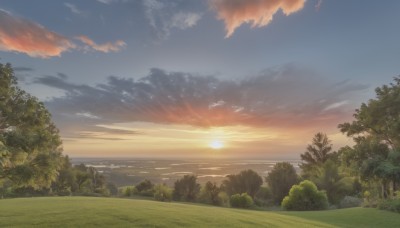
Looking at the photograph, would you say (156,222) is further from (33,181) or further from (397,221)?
(397,221)

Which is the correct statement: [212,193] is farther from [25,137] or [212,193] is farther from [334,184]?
[25,137]

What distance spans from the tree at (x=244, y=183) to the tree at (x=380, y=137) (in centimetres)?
2493

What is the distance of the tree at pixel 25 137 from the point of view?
59.9 ft

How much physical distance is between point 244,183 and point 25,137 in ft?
154

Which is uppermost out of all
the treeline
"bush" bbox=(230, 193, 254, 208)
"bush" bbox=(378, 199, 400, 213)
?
the treeline

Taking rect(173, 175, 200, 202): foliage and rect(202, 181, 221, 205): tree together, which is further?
rect(173, 175, 200, 202): foliage

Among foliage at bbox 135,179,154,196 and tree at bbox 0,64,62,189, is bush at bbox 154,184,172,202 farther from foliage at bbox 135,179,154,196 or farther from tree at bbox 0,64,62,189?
tree at bbox 0,64,62,189

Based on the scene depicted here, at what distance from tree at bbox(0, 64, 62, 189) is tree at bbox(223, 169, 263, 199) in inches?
1737

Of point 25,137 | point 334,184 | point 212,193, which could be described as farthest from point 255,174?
point 25,137

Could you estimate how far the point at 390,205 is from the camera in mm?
29953

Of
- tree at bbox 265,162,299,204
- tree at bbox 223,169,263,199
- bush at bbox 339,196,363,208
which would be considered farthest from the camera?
tree at bbox 223,169,263,199

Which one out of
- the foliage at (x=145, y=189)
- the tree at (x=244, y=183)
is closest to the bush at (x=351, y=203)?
the tree at (x=244, y=183)

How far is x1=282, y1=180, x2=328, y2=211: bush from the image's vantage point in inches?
1635

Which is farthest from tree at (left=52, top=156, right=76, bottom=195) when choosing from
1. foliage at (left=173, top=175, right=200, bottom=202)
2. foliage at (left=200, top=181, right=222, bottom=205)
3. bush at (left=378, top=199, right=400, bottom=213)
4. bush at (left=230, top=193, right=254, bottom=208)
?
bush at (left=378, top=199, right=400, bottom=213)
